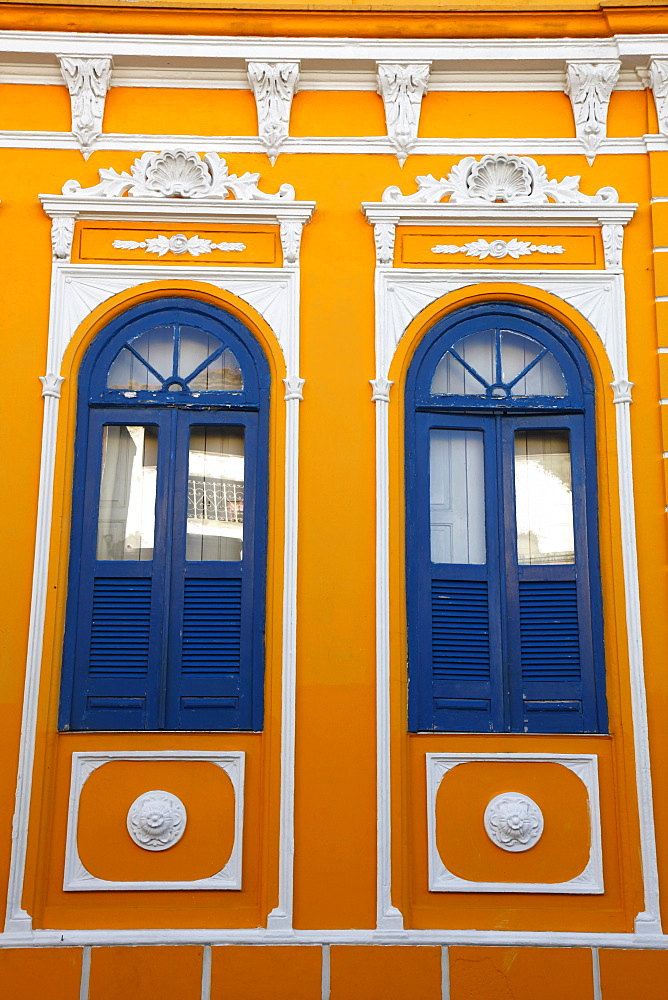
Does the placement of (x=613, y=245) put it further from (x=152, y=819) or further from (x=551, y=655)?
(x=152, y=819)

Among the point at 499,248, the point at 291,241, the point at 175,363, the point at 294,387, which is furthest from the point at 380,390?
the point at 175,363

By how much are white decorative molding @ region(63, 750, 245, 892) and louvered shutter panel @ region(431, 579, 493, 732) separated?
4.62ft

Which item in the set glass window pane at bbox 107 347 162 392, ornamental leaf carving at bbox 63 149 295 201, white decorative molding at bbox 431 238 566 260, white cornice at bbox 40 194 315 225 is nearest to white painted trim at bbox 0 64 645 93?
ornamental leaf carving at bbox 63 149 295 201

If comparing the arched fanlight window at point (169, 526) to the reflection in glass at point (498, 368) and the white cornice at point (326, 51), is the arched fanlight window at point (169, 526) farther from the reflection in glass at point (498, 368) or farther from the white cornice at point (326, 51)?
the white cornice at point (326, 51)

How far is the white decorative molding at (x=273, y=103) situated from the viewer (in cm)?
784

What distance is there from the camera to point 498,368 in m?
7.75

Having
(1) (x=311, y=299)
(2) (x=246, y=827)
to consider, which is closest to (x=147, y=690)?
(2) (x=246, y=827)

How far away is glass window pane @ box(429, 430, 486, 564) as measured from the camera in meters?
7.57

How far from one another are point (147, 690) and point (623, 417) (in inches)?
149

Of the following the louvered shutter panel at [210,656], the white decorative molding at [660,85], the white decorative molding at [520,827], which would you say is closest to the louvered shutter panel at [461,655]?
the white decorative molding at [520,827]

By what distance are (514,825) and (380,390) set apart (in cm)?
305

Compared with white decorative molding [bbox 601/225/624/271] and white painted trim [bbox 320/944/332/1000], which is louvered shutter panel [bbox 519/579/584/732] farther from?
white decorative molding [bbox 601/225/624/271]

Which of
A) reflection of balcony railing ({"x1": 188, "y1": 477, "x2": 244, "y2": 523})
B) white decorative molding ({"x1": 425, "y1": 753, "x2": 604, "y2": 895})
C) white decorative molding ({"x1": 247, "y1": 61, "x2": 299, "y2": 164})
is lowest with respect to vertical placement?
white decorative molding ({"x1": 425, "y1": 753, "x2": 604, "y2": 895})

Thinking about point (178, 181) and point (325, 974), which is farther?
point (178, 181)
